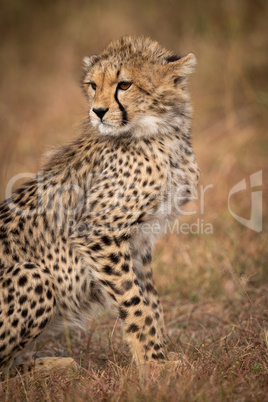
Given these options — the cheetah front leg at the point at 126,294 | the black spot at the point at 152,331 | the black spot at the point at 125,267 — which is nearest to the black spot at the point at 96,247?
the cheetah front leg at the point at 126,294

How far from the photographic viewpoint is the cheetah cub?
2969 millimetres

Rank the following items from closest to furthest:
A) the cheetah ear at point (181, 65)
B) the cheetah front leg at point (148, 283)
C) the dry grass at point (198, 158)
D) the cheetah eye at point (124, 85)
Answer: the dry grass at point (198, 158)
the cheetah eye at point (124, 85)
the cheetah ear at point (181, 65)
the cheetah front leg at point (148, 283)

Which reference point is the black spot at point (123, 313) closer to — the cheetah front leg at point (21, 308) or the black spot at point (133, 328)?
the black spot at point (133, 328)

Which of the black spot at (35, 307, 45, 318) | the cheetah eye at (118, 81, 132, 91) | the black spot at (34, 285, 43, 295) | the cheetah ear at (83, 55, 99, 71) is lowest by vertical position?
the black spot at (35, 307, 45, 318)

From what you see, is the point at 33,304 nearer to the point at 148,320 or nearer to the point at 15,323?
the point at 15,323

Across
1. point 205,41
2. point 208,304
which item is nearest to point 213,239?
point 208,304

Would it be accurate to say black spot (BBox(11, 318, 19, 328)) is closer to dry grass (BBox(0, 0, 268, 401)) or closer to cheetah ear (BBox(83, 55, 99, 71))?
dry grass (BBox(0, 0, 268, 401))

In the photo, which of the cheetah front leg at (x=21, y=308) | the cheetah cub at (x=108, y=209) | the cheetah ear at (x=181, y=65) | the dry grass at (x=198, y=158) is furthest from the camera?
the cheetah ear at (x=181, y=65)

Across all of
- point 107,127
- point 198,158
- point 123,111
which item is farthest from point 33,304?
point 198,158

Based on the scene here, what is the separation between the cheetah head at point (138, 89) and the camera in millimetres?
3053

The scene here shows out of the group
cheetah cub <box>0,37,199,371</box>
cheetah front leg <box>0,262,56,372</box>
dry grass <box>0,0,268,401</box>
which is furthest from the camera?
cheetah cub <box>0,37,199,371</box>

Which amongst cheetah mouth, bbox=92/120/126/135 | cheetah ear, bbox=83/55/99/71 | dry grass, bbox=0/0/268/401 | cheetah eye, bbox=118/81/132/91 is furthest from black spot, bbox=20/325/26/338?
cheetah ear, bbox=83/55/99/71

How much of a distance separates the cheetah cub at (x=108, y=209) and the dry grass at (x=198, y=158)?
26 centimetres

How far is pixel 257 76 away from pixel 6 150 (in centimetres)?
341
